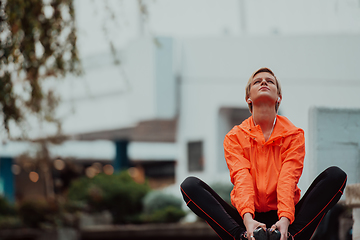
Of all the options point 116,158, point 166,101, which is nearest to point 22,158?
point 166,101

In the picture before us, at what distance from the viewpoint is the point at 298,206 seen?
3246 millimetres

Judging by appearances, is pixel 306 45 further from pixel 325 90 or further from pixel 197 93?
pixel 197 93

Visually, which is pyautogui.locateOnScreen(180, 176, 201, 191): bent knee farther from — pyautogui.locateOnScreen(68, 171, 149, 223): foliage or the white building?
pyautogui.locateOnScreen(68, 171, 149, 223): foliage

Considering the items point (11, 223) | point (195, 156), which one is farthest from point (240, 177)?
point (195, 156)

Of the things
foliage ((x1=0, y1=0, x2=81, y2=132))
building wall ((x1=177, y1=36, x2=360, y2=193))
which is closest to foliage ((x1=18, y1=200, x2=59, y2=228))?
building wall ((x1=177, y1=36, x2=360, y2=193))

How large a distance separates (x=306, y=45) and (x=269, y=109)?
400 inches

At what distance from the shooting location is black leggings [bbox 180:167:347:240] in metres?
3.11

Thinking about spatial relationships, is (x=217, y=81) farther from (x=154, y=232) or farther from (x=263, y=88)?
(x=263, y=88)

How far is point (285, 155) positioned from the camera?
3295 millimetres

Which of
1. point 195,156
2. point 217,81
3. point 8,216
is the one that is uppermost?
point 217,81

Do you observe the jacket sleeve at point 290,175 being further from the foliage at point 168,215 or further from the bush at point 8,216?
the bush at point 8,216

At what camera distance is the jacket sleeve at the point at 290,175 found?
3006mm

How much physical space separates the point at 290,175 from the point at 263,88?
1.85ft

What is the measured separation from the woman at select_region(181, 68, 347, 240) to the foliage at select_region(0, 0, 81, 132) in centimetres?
291
